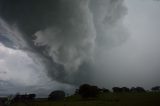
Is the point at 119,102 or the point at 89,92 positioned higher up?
the point at 89,92

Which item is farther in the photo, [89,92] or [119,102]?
[89,92]

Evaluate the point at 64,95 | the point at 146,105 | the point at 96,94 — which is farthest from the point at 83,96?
the point at 146,105

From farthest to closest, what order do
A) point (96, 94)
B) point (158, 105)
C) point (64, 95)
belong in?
point (64, 95) → point (96, 94) → point (158, 105)

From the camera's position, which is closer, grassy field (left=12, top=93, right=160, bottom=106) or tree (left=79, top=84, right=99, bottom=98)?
grassy field (left=12, top=93, right=160, bottom=106)

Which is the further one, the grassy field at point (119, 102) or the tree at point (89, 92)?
the tree at point (89, 92)

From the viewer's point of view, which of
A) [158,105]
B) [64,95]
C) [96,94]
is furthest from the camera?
[64,95]

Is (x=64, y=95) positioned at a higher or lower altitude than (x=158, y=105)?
higher

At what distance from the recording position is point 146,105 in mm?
70938

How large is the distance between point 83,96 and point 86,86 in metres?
10.9

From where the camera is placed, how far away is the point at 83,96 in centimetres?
16738

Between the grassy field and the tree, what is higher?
the tree

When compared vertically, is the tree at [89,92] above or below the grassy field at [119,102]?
above

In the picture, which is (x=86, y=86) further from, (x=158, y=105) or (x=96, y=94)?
(x=158, y=105)

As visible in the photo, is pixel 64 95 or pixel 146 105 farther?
pixel 64 95
